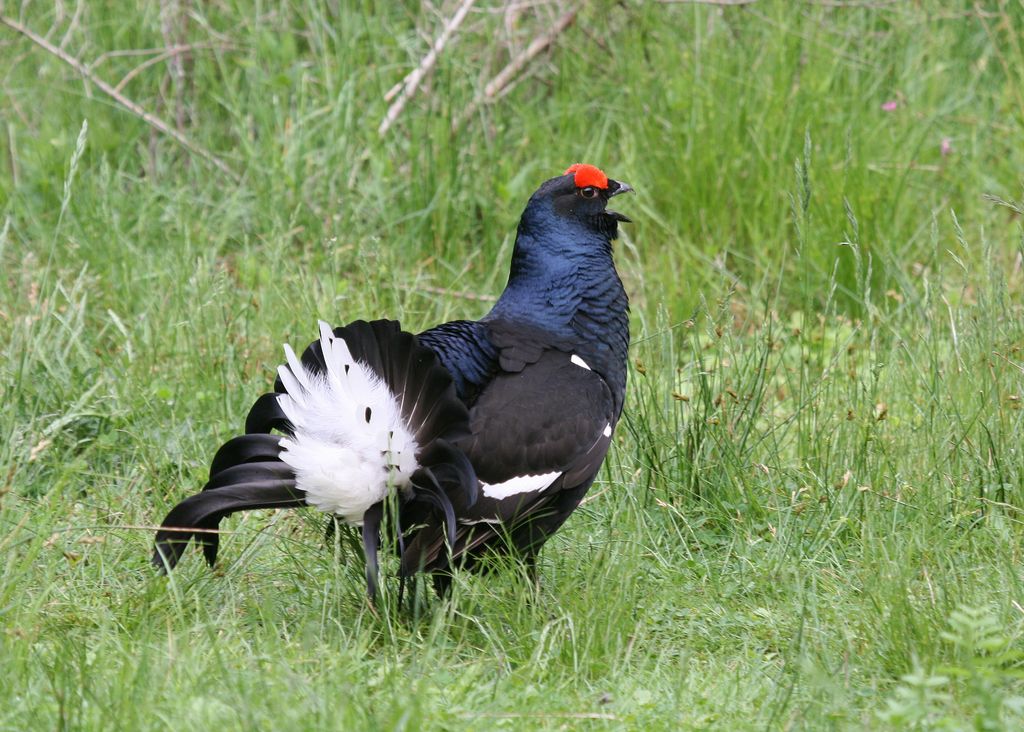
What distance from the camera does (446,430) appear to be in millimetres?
2914

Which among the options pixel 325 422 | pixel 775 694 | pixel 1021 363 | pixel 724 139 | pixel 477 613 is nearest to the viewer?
pixel 775 694

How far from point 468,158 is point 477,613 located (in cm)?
→ 269

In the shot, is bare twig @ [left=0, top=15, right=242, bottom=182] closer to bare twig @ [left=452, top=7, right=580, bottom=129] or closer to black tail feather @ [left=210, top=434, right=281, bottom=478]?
bare twig @ [left=452, top=7, right=580, bottom=129]

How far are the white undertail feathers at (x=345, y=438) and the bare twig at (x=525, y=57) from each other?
2.99 m

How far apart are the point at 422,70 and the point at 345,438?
9.56 feet

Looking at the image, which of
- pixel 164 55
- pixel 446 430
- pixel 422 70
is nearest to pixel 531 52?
pixel 422 70

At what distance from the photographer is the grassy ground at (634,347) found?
2.71 metres

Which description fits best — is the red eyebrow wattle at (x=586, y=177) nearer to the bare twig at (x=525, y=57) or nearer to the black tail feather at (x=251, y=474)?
the black tail feather at (x=251, y=474)

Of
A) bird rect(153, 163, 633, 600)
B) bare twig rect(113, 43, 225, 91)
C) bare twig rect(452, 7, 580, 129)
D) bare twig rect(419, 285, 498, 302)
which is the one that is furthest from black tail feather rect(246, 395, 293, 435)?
bare twig rect(113, 43, 225, 91)

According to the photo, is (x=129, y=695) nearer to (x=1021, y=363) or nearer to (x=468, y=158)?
(x=1021, y=363)

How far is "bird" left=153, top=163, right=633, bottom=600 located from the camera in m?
2.90

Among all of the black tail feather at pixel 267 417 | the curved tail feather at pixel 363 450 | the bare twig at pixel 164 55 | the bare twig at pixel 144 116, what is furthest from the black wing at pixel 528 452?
the bare twig at pixel 164 55

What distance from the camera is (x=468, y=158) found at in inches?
212

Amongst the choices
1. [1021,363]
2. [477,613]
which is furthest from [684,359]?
[477,613]
